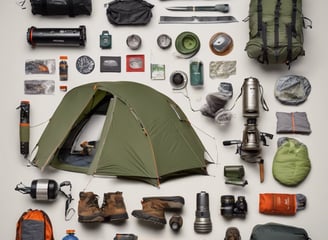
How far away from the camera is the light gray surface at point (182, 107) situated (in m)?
4.30

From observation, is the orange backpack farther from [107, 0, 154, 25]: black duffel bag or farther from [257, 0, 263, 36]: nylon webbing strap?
[257, 0, 263, 36]: nylon webbing strap

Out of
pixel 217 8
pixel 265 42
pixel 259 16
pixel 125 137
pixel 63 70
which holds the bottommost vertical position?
pixel 125 137

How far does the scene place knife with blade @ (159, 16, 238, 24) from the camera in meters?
4.54

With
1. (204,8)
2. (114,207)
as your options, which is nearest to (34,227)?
(114,207)

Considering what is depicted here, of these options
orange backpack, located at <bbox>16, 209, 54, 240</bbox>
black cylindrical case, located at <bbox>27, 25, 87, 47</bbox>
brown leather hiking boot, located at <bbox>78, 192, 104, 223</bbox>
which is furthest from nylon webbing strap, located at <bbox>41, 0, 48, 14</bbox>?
orange backpack, located at <bbox>16, 209, 54, 240</bbox>

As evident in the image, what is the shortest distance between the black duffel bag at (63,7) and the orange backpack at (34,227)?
1757 mm

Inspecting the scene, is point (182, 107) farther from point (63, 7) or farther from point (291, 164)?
point (63, 7)

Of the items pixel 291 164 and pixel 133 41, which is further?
pixel 133 41

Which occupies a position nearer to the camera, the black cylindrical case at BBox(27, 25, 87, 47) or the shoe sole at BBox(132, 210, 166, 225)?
the shoe sole at BBox(132, 210, 166, 225)

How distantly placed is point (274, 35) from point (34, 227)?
2.53 metres

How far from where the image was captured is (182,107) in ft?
14.7

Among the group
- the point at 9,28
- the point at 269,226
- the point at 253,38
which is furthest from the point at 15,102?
the point at 269,226

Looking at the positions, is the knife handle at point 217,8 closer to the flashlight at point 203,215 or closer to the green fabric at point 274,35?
the green fabric at point 274,35

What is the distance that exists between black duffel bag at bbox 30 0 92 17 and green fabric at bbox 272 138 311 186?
2.09 m
